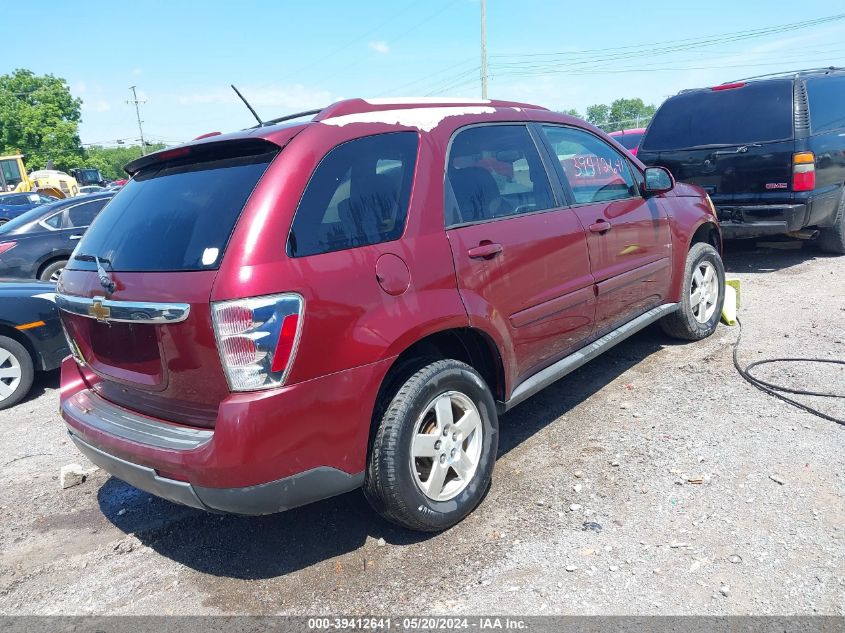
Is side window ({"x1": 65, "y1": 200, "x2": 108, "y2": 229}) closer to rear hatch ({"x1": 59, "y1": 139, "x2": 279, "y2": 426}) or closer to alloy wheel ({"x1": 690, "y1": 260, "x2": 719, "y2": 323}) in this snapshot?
rear hatch ({"x1": 59, "y1": 139, "x2": 279, "y2": 426})

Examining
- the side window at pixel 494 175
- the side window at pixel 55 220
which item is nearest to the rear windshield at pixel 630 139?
the side window at pixel 55 220

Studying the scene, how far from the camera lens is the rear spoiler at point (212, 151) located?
262 cm

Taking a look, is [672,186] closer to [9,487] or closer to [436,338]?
[436,338]

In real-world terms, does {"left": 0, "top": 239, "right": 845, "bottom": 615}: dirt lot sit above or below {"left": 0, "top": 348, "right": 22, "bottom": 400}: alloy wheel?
below

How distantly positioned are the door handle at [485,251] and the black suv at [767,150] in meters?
5.30

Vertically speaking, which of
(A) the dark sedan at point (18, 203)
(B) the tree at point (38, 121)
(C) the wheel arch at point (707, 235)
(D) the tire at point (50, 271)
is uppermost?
(B) the tree at point (38, 121)

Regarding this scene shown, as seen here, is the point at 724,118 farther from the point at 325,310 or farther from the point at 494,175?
the point at 325,310

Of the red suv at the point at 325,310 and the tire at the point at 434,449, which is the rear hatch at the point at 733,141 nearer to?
the red suv at the point at 325,310

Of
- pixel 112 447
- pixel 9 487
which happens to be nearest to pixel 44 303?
pixel 9 487

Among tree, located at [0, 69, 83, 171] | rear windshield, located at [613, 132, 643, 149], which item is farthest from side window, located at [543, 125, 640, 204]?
tree, located at [0, 69, 83, 171]

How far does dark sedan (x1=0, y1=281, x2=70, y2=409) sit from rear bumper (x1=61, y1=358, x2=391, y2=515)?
10.5 feet

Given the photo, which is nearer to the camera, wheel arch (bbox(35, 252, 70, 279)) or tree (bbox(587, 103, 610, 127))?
wheel arch (bbox(35, 252, 70, 279))

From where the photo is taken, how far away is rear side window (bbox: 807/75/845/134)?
23.8 feet

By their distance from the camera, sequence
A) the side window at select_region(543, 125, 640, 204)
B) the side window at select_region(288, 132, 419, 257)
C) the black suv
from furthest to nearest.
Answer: the black suv → the side window at select_region(543, 125, 640, 204) → the side window at select_region(288, 132, 419, 257)
